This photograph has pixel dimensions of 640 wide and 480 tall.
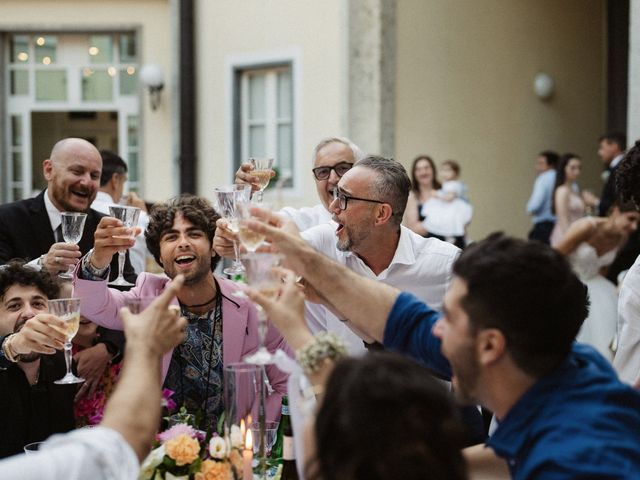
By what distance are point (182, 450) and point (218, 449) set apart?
10 cm

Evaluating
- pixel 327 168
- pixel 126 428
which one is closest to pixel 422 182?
pixel 327 168

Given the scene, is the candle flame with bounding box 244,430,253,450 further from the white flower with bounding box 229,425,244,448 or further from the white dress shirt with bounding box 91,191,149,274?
Answer: the white dress shirt with bounding box 91,191,149,274

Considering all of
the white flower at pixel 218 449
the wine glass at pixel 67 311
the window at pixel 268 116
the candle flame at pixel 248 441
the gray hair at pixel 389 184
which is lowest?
the white flower at pixel 218 449

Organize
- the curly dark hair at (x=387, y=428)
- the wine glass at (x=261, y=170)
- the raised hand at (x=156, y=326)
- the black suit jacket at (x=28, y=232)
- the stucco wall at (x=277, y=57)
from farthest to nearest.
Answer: the stucco wall at (x=277, y=57), the black suit jacket at (x=28, y=232), the wine glass at (x=261, y=170), the raised hand at (x=156, y=326), the curly dark hair at (x=387, y=428)

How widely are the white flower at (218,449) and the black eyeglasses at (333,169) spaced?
252 cm

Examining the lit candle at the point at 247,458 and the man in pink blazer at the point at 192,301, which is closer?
the lit candle at the point at 247,458

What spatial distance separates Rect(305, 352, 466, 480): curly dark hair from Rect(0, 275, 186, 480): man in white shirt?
→ 44cm

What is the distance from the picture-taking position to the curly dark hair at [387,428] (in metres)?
1.50

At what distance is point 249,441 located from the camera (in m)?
2.44

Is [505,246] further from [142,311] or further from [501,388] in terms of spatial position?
[142,311]

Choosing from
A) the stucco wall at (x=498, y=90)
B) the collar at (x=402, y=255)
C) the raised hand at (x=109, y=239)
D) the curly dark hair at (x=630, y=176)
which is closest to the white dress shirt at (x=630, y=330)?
the curly dark hair at (x=630, y=176)

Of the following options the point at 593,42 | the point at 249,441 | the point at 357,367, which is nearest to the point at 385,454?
the point at 357,367

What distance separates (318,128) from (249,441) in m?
8.36

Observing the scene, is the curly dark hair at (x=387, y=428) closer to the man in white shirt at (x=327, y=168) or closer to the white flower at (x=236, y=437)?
the white flower at (x=236, y=437)
